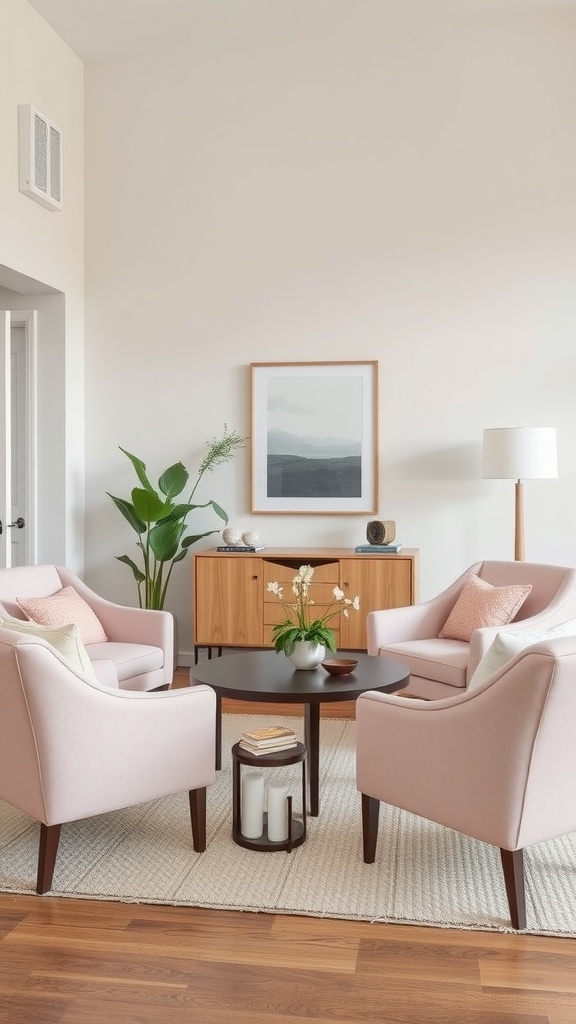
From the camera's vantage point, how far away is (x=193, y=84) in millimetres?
6082

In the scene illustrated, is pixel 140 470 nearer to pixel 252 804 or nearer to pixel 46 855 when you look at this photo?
pixel 252 804

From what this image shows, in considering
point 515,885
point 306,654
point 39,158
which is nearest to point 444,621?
point 306,654

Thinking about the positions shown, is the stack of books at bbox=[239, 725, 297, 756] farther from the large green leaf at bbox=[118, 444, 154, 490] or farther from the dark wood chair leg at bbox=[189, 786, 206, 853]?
the large green leaf at bbox=[118, 444, 154, 490]

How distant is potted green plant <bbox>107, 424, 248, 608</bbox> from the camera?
5688 mm

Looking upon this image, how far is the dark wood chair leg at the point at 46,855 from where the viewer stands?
285 centimetres

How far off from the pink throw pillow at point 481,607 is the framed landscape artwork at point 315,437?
1366mm

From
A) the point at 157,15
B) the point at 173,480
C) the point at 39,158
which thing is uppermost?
the point at 157,15

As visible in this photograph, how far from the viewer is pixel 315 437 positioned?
602 centimetres

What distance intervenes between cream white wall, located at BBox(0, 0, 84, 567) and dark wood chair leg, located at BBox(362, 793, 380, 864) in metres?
3.43

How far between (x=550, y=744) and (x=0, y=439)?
3.70 m

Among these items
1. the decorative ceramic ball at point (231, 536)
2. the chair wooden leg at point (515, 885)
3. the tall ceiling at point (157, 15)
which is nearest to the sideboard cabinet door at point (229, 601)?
A: the decorative ceramic ball at point (231, 536)

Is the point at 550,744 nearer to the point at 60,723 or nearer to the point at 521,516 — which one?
the point at 60,723

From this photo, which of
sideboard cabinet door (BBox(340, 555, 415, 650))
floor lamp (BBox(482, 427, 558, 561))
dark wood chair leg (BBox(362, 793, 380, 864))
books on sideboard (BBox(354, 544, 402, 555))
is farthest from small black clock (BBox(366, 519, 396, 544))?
dark wood chair leg (BBox(362, 793, 380, 864))

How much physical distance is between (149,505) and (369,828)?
9.80ft
